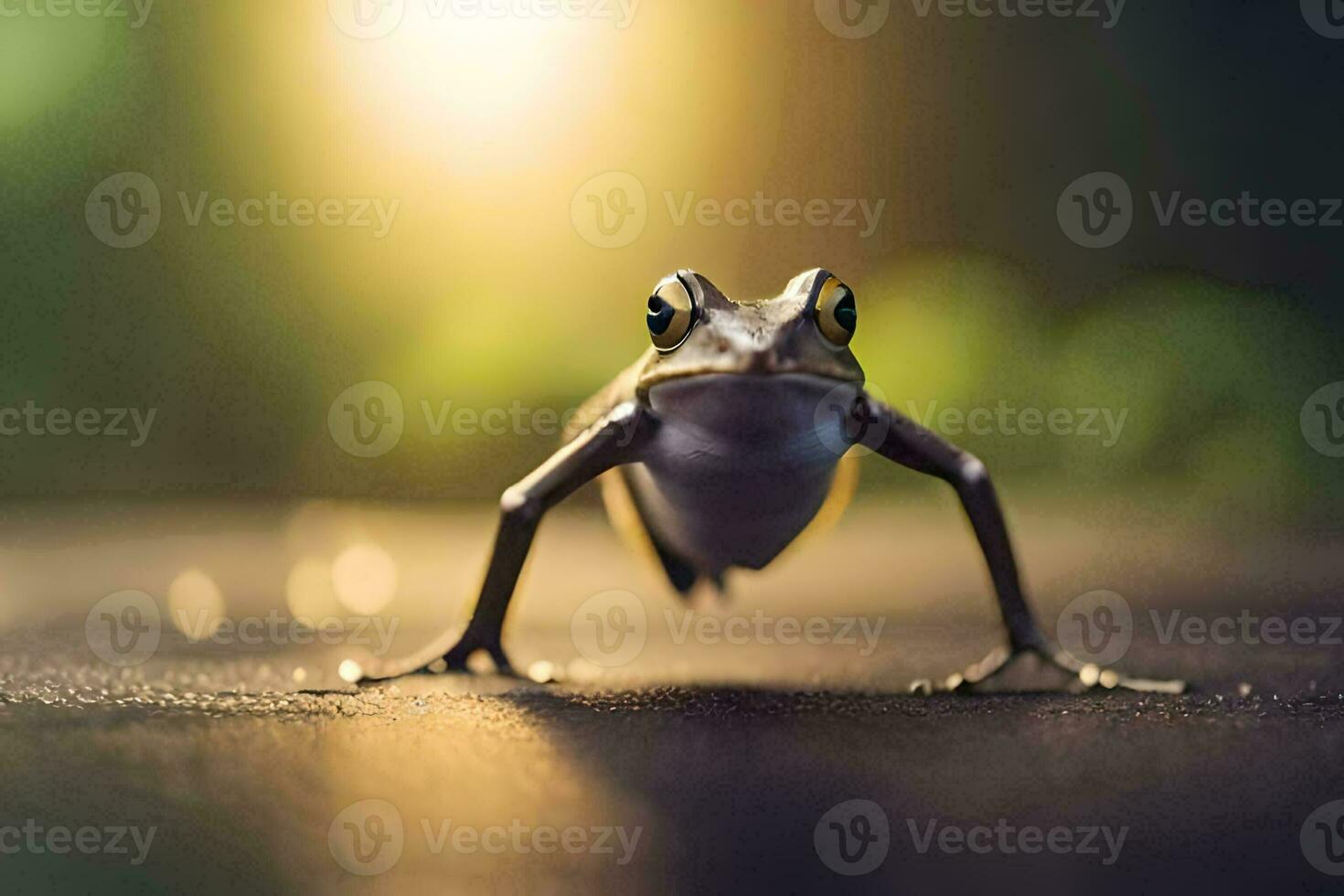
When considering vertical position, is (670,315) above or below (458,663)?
above

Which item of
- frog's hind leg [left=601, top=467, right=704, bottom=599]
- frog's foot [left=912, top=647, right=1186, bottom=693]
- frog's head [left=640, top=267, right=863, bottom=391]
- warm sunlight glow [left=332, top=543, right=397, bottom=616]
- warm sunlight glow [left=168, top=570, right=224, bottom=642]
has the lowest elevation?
warm sunlight glow [left=168, top=570, right=224, bottom=642]

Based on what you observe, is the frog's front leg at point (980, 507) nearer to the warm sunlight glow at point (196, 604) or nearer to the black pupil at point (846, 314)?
the black pupil at point (846, 314)

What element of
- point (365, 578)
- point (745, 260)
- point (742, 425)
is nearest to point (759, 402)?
point (742, 425)

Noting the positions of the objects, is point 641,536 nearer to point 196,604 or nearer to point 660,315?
point 660,315

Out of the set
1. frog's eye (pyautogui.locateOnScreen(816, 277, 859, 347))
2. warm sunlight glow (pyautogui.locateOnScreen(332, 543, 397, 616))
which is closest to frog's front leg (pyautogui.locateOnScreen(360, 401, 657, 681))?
frog's eye (pyautogui.locateOnScreen(816, 277, 859, 347))

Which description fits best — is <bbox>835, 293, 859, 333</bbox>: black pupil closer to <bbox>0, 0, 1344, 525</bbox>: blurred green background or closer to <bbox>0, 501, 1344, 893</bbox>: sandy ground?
<bbox>0, 501, 1344, 893</bbox>: sandy ground

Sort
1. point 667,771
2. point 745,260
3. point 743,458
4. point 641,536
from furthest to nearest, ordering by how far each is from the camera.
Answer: point 745,260
point 641,536
point 743,458
point 667,771

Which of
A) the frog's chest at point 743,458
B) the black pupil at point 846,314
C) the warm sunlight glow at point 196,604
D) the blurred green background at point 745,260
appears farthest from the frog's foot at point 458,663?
the blurred green background at point 745,260
